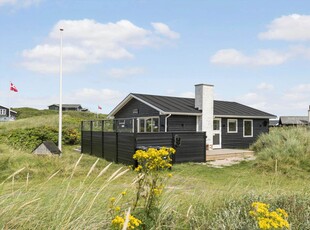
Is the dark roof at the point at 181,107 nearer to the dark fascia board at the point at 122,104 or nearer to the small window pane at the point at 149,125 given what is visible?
the dark fascia board at the point at 122,104

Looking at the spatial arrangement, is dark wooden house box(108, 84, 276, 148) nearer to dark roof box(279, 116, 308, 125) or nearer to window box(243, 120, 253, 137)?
window box(243, 120, 253, 137)

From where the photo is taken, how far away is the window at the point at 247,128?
2105 centimetres

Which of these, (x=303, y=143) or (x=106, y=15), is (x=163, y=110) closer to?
(x=303, y=143)

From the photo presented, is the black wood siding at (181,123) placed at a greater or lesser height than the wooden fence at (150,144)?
greater

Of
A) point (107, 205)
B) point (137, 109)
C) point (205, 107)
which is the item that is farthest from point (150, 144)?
point (107, 205)

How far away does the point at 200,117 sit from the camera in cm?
1817

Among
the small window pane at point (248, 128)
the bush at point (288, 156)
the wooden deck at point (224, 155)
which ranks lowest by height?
the wooden deck at point (224, 155)

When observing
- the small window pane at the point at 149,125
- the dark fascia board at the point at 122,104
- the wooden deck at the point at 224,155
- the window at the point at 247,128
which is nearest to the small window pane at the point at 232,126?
the window at the point at 247,128

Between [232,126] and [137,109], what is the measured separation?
687 cm

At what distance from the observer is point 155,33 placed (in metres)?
10.1

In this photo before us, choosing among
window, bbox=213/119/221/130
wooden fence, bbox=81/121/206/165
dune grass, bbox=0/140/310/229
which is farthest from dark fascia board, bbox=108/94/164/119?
dune grass, bbox=0/140/310/229

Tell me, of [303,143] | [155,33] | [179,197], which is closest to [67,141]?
[155,33]

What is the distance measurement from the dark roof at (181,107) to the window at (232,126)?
1.95 ft

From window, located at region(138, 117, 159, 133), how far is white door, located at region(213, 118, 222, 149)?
431cm
